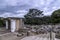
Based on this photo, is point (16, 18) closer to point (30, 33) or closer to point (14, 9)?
point (14, 9)

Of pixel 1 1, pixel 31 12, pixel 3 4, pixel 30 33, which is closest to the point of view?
pixel 30 33

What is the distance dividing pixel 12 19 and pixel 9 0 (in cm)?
167

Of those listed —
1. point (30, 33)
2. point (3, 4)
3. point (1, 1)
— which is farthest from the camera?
point (3, 4)

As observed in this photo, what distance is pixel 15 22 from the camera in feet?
36.3

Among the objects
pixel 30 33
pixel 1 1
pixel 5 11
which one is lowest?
pixel 30 33

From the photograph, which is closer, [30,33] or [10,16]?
[30,33]

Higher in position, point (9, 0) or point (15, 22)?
point (9, 0)

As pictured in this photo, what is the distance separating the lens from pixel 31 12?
99.2ft

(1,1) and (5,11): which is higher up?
(1,1)

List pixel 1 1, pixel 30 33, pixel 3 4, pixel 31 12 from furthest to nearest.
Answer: pixel 31 12
pixel 3 4
pixel 1 1
pixel 30 33

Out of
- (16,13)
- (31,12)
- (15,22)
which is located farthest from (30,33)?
(31,12)

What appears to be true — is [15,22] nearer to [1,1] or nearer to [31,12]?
[1,1]

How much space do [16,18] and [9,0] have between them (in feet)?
5.44

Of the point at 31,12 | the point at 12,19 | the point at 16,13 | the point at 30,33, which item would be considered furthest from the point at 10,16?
the point at 31,12
